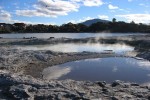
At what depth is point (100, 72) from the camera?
71.0 ft

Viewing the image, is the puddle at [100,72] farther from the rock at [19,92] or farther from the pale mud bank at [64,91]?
the rock at [19,92]

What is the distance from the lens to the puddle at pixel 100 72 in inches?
769

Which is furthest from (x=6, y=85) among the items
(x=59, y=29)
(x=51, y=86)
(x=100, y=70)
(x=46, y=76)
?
(x=59, y=29)

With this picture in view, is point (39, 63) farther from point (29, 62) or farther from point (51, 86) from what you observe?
point (51, 86)

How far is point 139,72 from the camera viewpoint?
21.5 metres

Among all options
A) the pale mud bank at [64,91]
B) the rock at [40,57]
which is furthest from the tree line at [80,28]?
the pale mud bank at [64,91]

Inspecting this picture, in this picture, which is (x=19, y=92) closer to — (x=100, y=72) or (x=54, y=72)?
(x=54, y=72)

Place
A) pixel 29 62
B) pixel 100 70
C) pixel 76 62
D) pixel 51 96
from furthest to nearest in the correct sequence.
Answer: pixel 76 62, pixel 29 62, pixel 100 70, pixel 51 96

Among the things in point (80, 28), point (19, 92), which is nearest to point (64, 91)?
point (19, 92)

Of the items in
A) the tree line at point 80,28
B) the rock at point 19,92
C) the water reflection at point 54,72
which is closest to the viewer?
the rock at point 19,92

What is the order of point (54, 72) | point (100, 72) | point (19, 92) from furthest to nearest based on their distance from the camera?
point (54, 72) → point (100, 72) → point (19, 92)

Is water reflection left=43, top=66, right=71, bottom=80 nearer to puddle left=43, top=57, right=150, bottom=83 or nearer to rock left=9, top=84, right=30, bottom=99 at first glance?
puddle left=43, top=57, right=150, bottom=83

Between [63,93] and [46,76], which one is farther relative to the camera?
[46,76]

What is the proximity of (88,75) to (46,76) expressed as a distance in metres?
3.01
